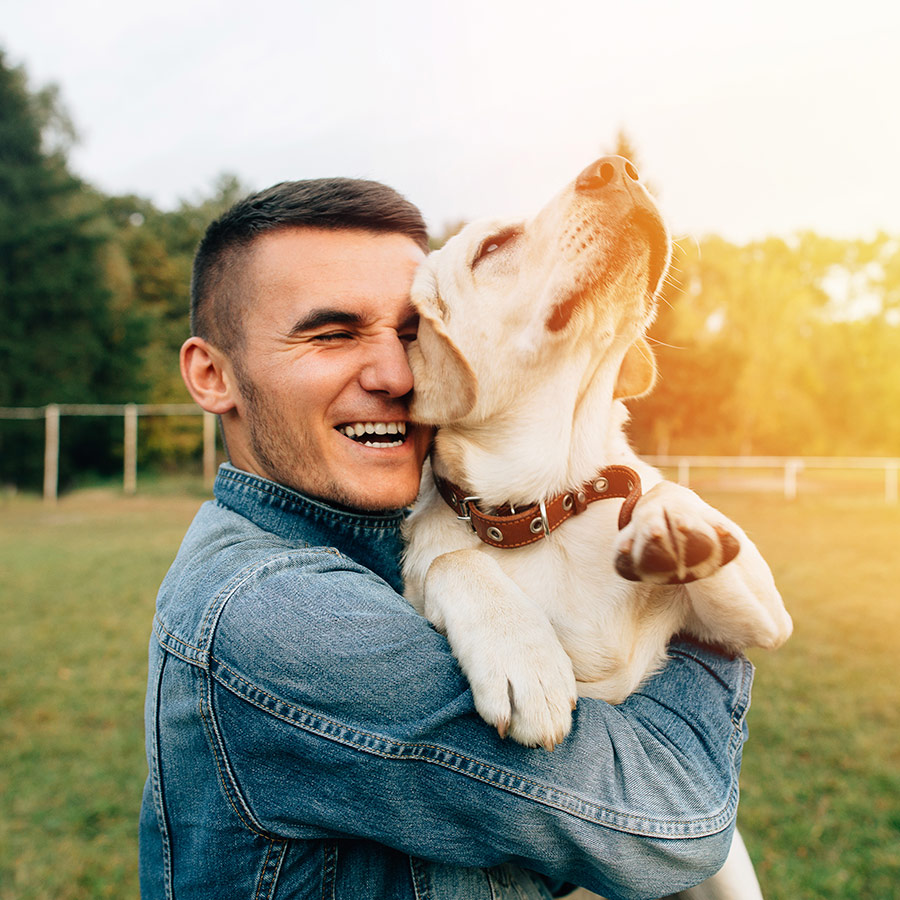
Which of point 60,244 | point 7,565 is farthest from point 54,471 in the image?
point 7,565

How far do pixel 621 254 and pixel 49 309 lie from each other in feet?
81.2

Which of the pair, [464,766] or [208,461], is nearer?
[464,766]

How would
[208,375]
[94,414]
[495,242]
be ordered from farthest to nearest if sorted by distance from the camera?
[94,414], [495,242], [208,375]

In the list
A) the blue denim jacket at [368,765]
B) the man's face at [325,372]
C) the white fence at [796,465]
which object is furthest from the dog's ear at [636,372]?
the white fence at [796,465]

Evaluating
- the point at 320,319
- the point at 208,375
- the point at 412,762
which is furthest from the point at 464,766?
the point at 208,375

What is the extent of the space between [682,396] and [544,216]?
78.0ft

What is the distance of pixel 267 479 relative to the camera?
6.38 ft

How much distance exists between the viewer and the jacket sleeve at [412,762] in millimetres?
1331

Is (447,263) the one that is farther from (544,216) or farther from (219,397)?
(219,397)

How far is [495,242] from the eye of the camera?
2314mm

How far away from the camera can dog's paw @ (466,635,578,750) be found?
1.37m

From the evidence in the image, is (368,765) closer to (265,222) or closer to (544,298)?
(544,298)

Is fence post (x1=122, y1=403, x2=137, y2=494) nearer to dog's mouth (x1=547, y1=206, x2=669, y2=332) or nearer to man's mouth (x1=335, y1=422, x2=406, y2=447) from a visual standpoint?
man's mouth (x1=335, y1=422, x2=406, y2=447)

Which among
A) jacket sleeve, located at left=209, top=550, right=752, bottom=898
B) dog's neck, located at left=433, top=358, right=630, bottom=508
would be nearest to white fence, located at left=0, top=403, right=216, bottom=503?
dog's neck, located at left=433, top=358, right=630, bottom=508
